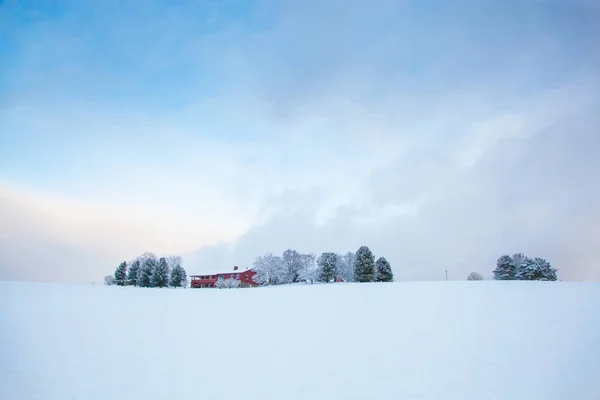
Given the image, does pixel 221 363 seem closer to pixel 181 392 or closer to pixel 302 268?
pixel 181 392

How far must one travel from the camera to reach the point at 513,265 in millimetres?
72812

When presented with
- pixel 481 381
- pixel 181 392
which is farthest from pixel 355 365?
pixel 181 392

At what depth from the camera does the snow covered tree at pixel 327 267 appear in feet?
275

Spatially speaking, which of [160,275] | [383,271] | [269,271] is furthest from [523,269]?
[160,275]

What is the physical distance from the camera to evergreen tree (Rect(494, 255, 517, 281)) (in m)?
72.1

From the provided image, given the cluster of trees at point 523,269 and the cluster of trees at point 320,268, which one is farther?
the cluster of trees at point 320,268

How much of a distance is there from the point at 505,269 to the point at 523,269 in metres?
3.71

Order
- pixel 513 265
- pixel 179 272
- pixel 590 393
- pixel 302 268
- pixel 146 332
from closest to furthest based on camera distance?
pixel 590 393
pixel 146 332
pixel 513 265
pixel 179 272
pixel 302 268

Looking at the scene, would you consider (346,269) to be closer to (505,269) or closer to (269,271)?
(269,271)

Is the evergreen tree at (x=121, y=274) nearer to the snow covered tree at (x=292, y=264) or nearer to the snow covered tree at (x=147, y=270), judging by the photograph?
the snow covered tree at (x=147, y=270)

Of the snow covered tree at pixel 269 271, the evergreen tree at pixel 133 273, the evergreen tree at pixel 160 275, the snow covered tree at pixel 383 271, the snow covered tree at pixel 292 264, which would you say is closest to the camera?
the snow covered tree at pixel 383 271

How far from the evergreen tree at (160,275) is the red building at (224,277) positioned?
2314 cm

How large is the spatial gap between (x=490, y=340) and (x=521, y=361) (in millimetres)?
2844

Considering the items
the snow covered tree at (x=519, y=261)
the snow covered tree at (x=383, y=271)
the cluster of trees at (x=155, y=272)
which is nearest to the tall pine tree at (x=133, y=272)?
the cluster of trees at (x=155, y=272)
